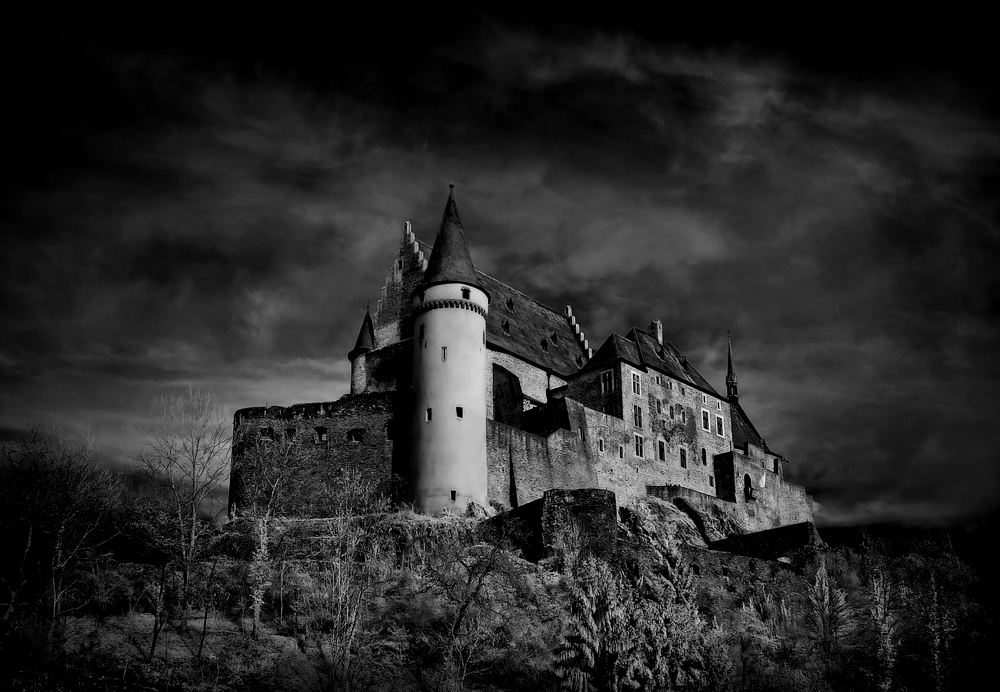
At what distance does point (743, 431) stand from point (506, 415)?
2330 cm

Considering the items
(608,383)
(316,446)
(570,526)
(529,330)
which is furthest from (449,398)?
(529,330)

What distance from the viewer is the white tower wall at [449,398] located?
4597cm

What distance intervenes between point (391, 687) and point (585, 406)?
94.7 feet

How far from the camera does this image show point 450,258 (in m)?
51.7

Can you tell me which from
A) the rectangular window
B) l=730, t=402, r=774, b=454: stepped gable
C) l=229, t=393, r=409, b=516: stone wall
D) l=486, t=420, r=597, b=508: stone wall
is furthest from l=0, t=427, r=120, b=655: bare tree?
l=730, t=402, r=774, b=454: stepped gable

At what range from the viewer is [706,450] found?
6506 cm

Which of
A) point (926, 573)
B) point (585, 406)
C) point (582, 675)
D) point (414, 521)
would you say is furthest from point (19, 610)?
point (926, 573)

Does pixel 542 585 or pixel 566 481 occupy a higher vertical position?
pixel 566 481

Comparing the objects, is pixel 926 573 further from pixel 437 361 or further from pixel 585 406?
pixel 437 361

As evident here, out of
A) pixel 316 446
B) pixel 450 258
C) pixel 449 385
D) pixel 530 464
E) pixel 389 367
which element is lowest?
pixel 530 464

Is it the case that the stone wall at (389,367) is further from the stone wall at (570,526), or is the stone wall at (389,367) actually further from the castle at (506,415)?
the stone wall at (570,526)

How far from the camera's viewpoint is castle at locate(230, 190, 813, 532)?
4778 cm

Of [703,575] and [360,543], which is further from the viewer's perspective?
[703,575]

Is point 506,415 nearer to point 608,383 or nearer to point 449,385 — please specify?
point 608,383
